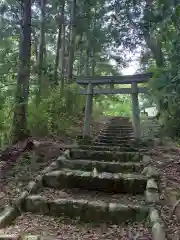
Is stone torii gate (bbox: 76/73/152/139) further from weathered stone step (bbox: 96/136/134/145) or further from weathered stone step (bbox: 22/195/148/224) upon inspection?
weathered stone step (bbox: 22/195/148/224)

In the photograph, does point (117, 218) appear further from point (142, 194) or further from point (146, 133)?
point (146, 133)

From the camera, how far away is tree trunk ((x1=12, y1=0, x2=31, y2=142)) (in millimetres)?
5949

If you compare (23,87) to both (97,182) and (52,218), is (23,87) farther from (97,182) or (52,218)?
(52,218)

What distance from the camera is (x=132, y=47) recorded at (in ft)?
37.9

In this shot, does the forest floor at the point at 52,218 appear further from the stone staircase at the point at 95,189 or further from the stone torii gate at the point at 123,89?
the stone torii gate at the point at 123,89

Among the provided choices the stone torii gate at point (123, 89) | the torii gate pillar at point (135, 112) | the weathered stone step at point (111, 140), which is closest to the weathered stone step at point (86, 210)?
A: the weathered stone step at point (111, 140)

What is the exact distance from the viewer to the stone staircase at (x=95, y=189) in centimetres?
343

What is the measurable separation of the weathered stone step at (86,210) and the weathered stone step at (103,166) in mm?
1549

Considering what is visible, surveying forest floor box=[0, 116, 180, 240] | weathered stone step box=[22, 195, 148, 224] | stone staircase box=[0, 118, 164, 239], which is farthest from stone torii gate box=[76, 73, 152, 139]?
weathered stone step box=[22, 195, 148, 224]

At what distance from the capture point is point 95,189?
173 inches

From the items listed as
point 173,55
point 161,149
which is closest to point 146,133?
point 161,149

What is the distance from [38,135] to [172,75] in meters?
4.07

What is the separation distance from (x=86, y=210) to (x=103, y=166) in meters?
1.67

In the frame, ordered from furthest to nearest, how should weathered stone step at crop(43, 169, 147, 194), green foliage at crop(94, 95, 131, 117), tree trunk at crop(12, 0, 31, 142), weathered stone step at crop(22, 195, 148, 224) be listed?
green foliage at crop(94, 95, 131, 117)
tree trunk at crop(12, 0, 31, 142)
weathered stone step at crop(43, 169, 147, 194)
weathered stone step at crop(22, 195, 148, 224)
